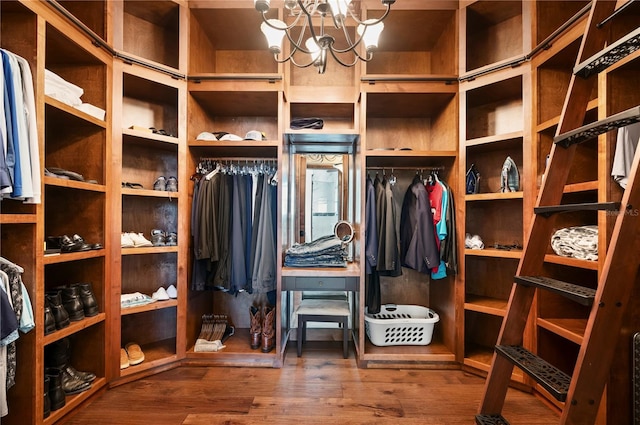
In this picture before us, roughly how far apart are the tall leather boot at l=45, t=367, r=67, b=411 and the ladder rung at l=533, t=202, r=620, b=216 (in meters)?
2.51

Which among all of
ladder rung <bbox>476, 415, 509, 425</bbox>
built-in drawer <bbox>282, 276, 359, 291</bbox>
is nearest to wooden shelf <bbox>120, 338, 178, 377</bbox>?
built-in drawer <bbox>282, 276, 359, 291</bbox>

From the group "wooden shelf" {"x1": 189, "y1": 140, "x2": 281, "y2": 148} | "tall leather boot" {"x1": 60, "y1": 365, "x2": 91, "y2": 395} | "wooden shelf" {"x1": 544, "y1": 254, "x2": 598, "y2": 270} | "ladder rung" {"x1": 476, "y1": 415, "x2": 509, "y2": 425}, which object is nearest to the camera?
"ladder rung" {"x1": 476, "y1": 415, "x2": 509, "y2": 425}

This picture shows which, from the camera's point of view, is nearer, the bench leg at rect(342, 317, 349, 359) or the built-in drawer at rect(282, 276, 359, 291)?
the built-in drawer at rect(282, 276, 359, 291)

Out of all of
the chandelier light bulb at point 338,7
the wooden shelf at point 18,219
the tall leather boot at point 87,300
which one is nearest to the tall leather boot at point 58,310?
the tall leather boot at point 87,300

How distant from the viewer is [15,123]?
1351 millimetres

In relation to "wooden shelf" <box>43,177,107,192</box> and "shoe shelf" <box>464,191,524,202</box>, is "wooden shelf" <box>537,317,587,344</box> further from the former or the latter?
"wooden shelf" <box>43,177,107,192</box>

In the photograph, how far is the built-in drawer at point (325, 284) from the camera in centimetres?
224

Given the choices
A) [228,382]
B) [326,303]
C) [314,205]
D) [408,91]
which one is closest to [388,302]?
[326,303]

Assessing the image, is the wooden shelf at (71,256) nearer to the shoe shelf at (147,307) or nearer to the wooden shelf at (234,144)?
the shoe shelf at (147,307)

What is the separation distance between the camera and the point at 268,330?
234 centimetres

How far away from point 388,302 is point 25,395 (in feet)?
8.09

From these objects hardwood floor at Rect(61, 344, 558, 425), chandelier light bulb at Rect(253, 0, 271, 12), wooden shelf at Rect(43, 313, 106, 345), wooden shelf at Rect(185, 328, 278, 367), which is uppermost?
chandelier light bulb at Rect(253, 0, 271, 12)

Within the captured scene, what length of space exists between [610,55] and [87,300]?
2793 millimetres

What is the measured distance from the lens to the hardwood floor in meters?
1.71
